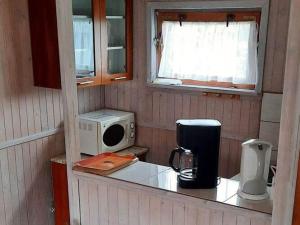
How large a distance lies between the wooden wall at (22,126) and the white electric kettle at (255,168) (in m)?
1.73

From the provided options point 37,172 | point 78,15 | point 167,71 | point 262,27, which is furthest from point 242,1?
point 37,172

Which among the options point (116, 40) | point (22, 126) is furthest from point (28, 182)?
point (116, 40)

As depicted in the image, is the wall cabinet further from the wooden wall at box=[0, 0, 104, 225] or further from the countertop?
the countertop

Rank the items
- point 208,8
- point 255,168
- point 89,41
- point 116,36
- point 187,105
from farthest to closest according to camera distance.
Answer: point 116,36 → point 187,105 → point 89,41 → point 208,8 → point 255,168

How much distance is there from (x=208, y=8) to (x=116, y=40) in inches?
32.8

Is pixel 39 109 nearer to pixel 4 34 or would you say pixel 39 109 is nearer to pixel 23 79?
pixel 23 79

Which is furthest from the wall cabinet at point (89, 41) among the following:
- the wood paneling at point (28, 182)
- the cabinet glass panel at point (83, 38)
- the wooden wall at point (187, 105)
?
the wood paneling at point (28, 182)

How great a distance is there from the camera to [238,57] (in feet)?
9.21

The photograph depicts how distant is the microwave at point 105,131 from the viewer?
292cm

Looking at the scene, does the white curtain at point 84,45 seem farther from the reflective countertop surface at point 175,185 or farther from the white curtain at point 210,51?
the reflective countertop surface at point 175,185

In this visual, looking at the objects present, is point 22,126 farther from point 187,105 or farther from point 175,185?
point 175,185

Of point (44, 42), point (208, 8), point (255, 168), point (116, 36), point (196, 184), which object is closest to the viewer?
point (255, 168)

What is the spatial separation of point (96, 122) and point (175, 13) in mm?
1098

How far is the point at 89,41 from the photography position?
2.87 m
